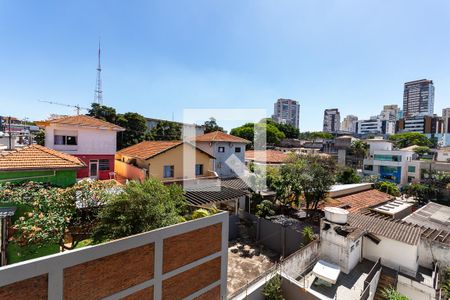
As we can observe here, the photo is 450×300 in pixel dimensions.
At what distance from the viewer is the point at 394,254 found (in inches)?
441

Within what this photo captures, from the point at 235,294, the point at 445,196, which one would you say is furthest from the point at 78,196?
the point at 445,196

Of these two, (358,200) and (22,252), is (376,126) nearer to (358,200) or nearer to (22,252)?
(358,200)

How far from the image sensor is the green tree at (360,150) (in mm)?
49966

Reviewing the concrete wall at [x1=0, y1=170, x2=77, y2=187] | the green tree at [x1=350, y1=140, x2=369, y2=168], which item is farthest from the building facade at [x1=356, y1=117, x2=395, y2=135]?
the concrete wall at [x1=0, y1=170, x2=77, y2=187]

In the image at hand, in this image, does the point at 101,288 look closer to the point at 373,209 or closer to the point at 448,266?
the point at 448,266

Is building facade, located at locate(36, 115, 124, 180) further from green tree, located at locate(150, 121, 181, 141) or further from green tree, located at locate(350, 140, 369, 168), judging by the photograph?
green tree, located at locate(350, 140, 369, 168)

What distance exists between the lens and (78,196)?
22.4ft

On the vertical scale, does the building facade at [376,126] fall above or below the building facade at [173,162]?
above

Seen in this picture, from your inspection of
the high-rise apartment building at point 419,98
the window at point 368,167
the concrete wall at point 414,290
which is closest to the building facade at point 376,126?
the high-rise apartment building at point 419,98

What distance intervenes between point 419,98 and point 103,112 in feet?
495

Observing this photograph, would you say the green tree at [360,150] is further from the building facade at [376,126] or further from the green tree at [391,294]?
the building facade at [376,126]

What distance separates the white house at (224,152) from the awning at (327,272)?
13.0 m

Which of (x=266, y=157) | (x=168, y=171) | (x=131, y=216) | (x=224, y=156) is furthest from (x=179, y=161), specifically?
(x=266, y=157)

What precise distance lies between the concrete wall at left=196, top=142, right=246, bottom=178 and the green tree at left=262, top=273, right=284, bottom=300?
13.6 m
